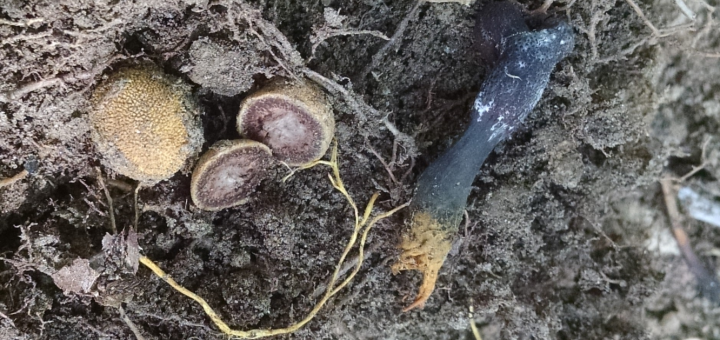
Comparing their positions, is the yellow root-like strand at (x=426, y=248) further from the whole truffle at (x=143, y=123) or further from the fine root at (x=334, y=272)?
the whole truffle at (x=143, y=123)

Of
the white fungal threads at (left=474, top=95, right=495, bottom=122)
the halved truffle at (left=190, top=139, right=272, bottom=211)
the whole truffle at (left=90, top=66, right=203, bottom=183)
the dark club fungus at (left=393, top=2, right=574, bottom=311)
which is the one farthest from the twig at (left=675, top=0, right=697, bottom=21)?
the whole truffle at (left=90, top=66, right=203, bottom=183)

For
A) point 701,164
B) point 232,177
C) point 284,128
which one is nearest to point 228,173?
point 232,177

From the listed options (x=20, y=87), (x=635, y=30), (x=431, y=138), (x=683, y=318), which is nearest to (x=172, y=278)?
(x=20, y=87)

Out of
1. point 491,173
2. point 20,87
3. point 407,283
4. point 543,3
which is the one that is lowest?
point 407,283

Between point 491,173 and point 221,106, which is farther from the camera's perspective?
point 491,173

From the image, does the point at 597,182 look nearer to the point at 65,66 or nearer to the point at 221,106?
the point at 221,106

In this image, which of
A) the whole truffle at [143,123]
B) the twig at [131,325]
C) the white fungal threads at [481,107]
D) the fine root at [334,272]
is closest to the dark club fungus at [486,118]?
the white fungal threads at [481,107]

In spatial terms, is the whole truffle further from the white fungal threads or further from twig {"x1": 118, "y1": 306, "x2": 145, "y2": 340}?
the white fungal threads
